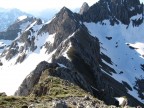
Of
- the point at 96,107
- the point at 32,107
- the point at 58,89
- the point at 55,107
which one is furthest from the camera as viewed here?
the point at 58,89

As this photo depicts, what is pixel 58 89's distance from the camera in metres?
70.3

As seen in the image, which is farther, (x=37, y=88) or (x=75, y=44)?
(x=75, y=44)

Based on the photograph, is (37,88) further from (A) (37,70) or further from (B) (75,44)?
(B) (75,44)

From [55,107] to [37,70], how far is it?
280 ft

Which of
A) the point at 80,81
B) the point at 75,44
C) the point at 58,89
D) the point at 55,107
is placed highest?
the point at 75,44

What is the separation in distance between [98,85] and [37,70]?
115ft

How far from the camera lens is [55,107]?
36.6 meters

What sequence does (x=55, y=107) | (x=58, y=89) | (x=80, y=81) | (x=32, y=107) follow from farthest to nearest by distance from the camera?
(x=80, y=81) < (x=58, y=89) < (x=32, y=107) < (x=55, y=107)

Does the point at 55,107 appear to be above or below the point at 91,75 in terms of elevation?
below

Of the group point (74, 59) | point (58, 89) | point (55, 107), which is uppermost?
point (74, 59)

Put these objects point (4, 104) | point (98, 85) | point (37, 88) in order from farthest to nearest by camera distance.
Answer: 1. point (98, 85)
2. point (37, 88)
3. point (4, 104)

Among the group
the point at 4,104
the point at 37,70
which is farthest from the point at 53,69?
the point at 4,104

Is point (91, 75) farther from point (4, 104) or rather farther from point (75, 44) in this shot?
point (4, 104)

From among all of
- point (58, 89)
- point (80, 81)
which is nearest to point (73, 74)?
point (80, 81)
